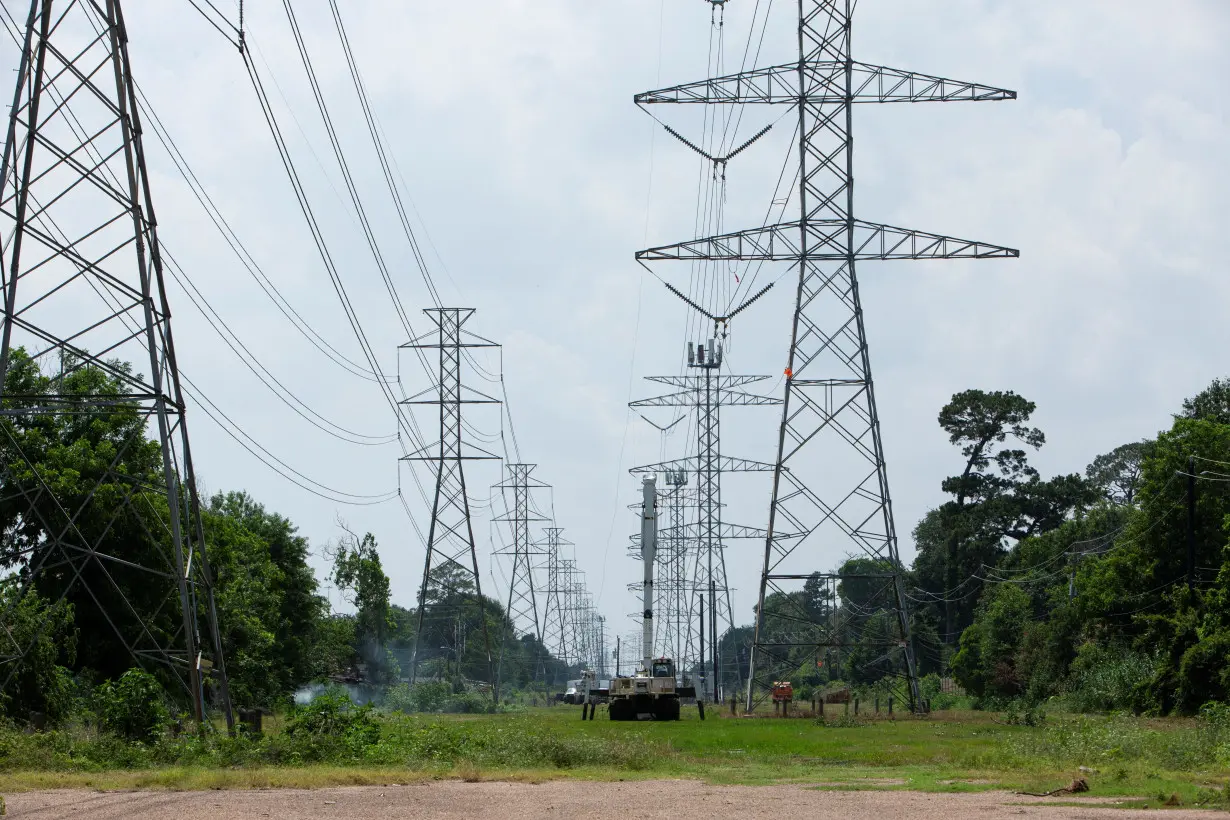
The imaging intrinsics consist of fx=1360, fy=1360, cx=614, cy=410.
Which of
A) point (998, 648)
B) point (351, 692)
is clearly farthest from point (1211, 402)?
point (351, 692)

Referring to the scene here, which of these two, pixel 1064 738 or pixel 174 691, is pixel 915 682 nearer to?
pixel 1064 738

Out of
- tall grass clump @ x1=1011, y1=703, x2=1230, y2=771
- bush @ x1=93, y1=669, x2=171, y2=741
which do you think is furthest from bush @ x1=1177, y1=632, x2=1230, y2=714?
→ bush @ x1=93, y1=669, x2=171, y2=741

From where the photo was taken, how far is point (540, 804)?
16172mm

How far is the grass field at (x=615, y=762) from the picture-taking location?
18250 mm

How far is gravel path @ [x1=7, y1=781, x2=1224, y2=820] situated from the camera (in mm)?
14555

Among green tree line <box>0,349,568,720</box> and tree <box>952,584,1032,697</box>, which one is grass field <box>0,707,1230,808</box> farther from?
tree <box>952,584,1032,697</box>

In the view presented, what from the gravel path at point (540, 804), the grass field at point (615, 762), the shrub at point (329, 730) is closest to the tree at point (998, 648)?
the grass field at point (615, 762)

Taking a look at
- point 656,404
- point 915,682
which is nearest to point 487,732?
point 915,682

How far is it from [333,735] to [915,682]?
76.7 ft

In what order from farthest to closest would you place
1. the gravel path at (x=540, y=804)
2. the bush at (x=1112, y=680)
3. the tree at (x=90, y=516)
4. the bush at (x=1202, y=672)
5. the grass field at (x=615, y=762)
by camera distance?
1. the bush at (x=1112, y=680)
2. the bush at (x=1202, y=672)
3. the tree at (x=90, y=516)
4. the grass field at (x=615, y=762)
5. the gravel path at (x=540, y=804)

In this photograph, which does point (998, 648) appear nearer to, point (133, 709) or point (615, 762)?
point (615, 762)

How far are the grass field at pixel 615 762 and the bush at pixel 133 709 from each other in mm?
597

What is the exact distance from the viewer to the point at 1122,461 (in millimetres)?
108750

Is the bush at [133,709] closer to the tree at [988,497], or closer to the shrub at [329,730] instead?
the shrub at [329,730]
